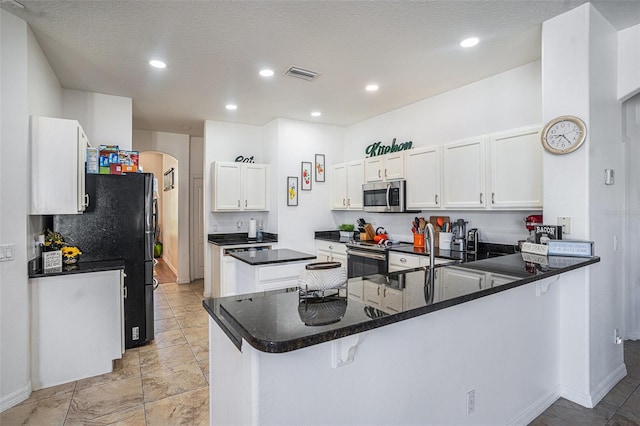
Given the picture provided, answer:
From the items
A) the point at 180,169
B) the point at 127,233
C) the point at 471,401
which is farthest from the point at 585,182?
the point at 180,169

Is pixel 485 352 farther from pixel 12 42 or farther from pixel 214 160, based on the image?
pixel 214 160

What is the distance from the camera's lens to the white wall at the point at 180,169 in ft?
19.4

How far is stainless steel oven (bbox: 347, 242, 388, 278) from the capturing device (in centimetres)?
394

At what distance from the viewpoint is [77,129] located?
9.21ft

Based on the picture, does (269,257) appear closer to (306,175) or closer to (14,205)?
(14,205)

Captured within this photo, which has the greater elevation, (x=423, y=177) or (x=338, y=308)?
(x=423, y=177)

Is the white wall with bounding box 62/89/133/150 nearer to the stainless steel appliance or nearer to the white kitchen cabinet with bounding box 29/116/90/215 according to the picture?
the white kitchen cabinet with bounding box 29/116/90/215

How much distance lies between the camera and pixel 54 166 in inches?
105

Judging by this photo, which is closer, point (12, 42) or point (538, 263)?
point (538, 263)

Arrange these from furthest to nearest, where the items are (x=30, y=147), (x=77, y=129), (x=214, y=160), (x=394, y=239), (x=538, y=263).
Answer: (x=214, y=160), (x=394, y=239), (x=77, y=129), (x=30, y=147), (x=538, y=263)

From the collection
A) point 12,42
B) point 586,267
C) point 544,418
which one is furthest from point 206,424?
point 12,42

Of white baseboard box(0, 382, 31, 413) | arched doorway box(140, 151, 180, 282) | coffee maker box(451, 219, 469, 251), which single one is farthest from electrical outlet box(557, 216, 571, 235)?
arched doorway box(140, 151, 180, 282)

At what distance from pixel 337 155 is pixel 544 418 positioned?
4322 mm

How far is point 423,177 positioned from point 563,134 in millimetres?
1622
